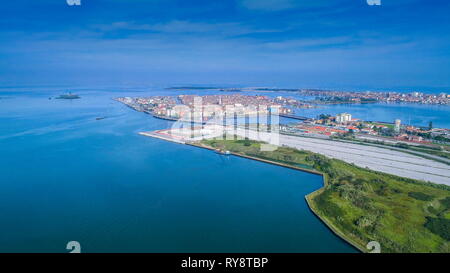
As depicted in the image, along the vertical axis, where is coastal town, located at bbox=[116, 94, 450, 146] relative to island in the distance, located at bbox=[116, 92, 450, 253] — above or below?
above

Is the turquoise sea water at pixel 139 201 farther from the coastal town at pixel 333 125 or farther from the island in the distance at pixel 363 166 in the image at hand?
the coastal town at pixel 333 125

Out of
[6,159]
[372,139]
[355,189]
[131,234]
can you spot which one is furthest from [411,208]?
[6,159]

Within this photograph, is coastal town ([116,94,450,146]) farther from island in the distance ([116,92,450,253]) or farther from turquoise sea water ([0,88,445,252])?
turquoise sea water ([0,88,445,252])

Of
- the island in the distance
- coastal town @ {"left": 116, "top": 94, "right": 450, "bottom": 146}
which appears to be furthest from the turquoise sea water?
coastal town @ {"left": 116, "top": 94, "right": 450, "bottom": 146}

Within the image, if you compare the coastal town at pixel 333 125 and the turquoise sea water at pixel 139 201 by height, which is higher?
the coastal town at pixel 333 125

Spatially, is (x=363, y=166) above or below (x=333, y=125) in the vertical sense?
below

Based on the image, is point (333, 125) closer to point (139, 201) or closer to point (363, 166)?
point (363, 166)

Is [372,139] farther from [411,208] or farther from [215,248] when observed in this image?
[215,248]

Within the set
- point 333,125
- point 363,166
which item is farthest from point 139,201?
point 333,125

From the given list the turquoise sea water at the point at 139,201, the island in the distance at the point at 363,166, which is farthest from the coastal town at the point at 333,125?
the turquoise sea water at the point at 139,201
